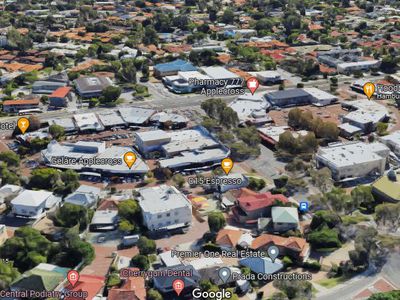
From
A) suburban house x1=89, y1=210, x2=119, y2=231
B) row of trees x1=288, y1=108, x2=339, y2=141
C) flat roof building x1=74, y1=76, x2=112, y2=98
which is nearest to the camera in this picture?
suburban house x1=89, y1=210, x2=119, y2=231

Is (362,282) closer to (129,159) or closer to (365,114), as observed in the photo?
(129,159)

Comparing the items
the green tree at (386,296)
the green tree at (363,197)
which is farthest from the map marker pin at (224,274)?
the green tree at (363,197)

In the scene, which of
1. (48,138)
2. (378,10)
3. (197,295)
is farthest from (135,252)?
(378,10)

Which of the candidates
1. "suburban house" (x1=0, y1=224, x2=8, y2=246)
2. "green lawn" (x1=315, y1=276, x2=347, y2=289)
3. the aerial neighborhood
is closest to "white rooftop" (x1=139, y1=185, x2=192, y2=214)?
the aerial neighborhood

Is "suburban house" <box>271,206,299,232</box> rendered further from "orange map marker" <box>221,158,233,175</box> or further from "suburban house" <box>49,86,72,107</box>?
"suburban house" <box>49,86,72,107</box>

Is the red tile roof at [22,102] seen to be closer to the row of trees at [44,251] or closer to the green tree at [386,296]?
the row of trees at [44,251]

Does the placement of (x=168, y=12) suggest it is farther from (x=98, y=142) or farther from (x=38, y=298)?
(x=38, y=298)

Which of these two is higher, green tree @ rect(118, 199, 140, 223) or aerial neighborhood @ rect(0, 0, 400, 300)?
green tree @ rect(118, 199, 140, 223)
